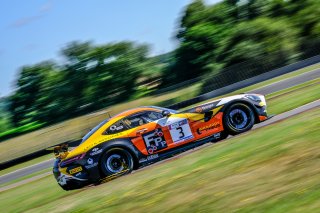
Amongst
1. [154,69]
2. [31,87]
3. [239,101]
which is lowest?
[239,101]

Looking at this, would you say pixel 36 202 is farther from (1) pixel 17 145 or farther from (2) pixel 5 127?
(2) pixel 5 127

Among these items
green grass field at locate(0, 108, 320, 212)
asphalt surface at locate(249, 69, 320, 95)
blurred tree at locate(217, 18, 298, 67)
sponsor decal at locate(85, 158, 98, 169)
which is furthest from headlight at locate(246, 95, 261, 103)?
blurred tree at locate(217, 18, 298, 67)

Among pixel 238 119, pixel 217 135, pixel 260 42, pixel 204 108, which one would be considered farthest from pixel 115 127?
pixel 260 42

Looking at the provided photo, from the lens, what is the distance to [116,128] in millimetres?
10914

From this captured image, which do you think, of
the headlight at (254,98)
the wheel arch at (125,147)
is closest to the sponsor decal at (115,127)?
the wheel arch at (125,147)

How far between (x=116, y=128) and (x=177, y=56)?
40462 millimetres

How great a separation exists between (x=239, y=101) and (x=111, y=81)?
42.3m

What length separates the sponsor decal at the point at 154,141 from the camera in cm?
1088

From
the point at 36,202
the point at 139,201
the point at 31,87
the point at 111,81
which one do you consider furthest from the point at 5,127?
the point at 139,201

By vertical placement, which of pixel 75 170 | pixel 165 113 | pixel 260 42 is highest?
pixel 260 42

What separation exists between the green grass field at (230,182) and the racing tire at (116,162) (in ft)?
1.35

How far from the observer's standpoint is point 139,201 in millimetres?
7461

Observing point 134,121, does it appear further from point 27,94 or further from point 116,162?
point 27,94

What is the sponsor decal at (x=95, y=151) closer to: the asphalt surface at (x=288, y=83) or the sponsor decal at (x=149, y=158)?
the sponsor decal at (x=149, y=158)
